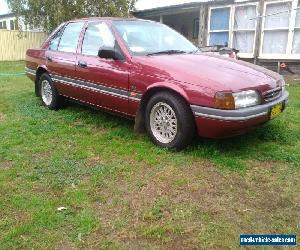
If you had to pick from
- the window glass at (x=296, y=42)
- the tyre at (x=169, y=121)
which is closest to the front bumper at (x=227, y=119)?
the tyre at (x=169, y=121)

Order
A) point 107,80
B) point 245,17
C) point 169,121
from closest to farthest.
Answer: point 169,121 < point 107,80 < point 245,17

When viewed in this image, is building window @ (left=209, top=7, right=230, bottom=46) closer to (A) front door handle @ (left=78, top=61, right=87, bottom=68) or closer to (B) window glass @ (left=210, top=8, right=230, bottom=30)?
(B) window glass @ (left=210, top=8, right=230, bottom=30)

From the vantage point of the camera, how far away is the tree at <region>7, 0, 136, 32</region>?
17312 mm

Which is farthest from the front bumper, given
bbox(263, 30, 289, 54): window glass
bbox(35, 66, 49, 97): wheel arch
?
bbox(263, 30, 289, 54): window glass

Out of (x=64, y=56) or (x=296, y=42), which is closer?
(x=64, y=56)

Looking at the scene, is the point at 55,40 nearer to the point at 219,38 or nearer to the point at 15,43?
the point at 219,38

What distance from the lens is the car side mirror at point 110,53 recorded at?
500 cm

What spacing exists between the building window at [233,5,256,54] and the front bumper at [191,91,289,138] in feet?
29.3

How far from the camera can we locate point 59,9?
17.0 m

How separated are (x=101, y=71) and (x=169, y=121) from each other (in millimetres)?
1362

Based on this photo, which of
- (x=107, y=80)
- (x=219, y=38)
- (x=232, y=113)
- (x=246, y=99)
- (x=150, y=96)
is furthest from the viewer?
(x=219, y=38)

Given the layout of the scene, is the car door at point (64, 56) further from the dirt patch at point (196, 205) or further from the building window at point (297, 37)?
the building window at point (297, 37)

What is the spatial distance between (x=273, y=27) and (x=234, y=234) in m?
10.4

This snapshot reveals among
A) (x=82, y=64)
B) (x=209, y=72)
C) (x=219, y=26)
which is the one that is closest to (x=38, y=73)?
(x=82, y=64)
